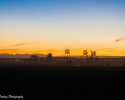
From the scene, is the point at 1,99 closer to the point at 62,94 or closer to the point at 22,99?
the point at 22,99

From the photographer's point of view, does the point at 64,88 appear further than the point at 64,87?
No

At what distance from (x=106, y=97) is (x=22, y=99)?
11887mm

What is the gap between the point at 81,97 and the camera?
1200 inches

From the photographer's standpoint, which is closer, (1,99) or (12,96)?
(1,99)

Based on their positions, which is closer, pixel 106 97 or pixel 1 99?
pixel 1 99

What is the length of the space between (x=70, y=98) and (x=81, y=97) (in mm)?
1819

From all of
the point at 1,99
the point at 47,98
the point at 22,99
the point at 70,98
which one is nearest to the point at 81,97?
the point at 70,98

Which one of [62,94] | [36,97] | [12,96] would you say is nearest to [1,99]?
[12,96]

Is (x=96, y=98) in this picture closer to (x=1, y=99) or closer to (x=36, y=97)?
(x=36, y=97)

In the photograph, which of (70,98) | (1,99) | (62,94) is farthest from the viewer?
(62,94)

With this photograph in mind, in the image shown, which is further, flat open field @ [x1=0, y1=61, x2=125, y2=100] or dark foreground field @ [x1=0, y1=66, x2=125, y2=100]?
flat open field @ [x1=0, y1=61, x2=125, y2=100]

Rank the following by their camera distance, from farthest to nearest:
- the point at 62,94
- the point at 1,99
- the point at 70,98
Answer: the point at 62,94 < the point at 70,98 < the point at 1,99

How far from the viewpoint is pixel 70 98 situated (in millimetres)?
29641

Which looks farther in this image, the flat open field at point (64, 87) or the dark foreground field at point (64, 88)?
the flat open field at point (64, 87)
